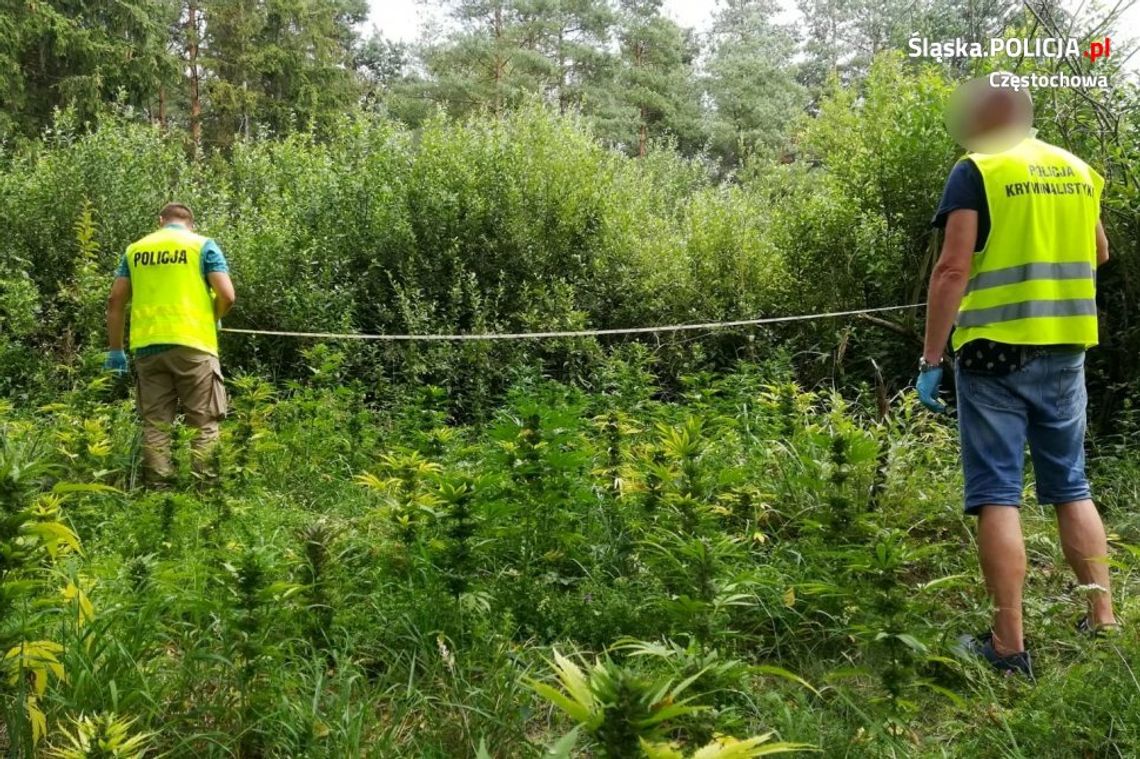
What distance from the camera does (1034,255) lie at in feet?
9.38

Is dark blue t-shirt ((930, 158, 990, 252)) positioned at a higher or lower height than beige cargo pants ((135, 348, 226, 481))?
higher

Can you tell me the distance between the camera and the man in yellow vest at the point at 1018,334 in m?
2.84

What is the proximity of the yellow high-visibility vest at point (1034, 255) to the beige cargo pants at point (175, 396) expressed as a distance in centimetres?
476

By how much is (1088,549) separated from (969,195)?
1.31 meters

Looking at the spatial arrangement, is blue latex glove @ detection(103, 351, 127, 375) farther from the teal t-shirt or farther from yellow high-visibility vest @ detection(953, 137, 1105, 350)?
yellow high-visibility vest @ detection(953, 137, 1105, 350)

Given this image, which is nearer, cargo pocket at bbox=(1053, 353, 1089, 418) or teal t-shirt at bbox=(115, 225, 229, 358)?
cargo pocket at bbox=(1053, 353, 1089, 418)

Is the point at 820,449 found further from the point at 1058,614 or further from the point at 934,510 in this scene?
the point at 1058,614

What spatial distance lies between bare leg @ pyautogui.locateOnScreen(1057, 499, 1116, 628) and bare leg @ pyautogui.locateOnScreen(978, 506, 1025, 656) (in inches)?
10.7

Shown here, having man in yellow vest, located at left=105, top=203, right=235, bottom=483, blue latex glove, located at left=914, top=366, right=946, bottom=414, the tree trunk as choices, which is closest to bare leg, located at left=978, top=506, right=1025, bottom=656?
blue latex glove, located at left=914, top=366, right=946, bottom=414

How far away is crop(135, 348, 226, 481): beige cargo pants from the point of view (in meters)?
5.55

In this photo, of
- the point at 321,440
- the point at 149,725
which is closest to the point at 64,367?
the point at 321,440

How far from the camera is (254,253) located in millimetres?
8398

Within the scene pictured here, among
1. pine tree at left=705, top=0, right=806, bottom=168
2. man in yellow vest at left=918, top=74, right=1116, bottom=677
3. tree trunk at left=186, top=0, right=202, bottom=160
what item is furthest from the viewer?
pine tree at left=705, top=0, right=806, bottom=168

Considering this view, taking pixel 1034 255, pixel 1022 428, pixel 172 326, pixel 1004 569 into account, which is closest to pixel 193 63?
pixel 172 326
